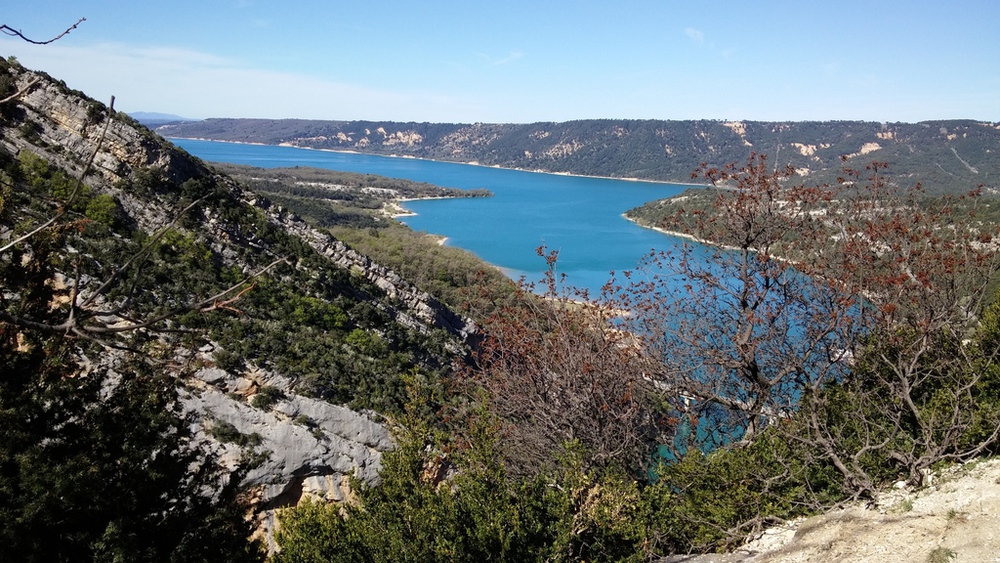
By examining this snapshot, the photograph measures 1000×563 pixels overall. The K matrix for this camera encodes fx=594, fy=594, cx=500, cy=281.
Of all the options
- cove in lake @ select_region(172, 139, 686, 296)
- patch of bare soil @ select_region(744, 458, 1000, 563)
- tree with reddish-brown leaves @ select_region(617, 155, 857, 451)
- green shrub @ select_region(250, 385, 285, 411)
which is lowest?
cove in lake @ select_region(172, 139, 686, 296)

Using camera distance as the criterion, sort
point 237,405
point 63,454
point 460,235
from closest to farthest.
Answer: point 63,454 < point 237,405 < point 460,235

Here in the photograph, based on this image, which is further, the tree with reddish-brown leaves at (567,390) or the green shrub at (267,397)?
the green shrub at (267,397)

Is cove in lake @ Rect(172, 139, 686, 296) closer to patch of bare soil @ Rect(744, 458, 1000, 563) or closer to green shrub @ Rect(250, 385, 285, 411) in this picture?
green shrub @ Rect(250, 385, 285, 411)

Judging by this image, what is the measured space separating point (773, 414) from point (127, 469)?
300 inches

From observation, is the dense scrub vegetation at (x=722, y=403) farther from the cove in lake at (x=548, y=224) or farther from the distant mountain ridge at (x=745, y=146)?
the distant mountain ridge at (x=745, y=146)

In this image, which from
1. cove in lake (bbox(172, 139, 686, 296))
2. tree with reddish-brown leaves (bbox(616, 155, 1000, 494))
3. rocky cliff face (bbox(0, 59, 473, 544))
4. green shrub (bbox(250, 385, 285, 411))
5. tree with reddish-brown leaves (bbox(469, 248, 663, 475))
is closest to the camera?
tree with reddish-brown leaves (bbox(616, 155, 1000, 494))

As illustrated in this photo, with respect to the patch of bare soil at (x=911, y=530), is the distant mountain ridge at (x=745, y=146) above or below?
above

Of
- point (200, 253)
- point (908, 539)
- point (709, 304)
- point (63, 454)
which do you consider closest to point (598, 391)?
point (709, 304)

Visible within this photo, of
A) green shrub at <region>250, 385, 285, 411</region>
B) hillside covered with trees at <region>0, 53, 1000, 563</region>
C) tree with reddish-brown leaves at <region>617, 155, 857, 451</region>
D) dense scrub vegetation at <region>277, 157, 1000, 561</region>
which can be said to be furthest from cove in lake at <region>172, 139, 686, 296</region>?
dense scrub vegetation at <region>277, 157, 1000, 561</region>

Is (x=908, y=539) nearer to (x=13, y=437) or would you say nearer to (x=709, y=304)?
(x=709, y=304)

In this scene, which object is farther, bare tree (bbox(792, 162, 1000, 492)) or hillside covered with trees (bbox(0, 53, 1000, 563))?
bare tree (bbox(792, 162, 1000, 492))

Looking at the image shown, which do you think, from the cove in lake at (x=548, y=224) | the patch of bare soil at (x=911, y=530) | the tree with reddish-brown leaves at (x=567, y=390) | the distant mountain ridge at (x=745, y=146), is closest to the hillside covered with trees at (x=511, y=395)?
the tree with reddish-brown leaves at (x=567, y=390)

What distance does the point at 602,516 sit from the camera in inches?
221

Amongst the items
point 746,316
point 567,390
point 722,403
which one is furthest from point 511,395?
point 746,316
